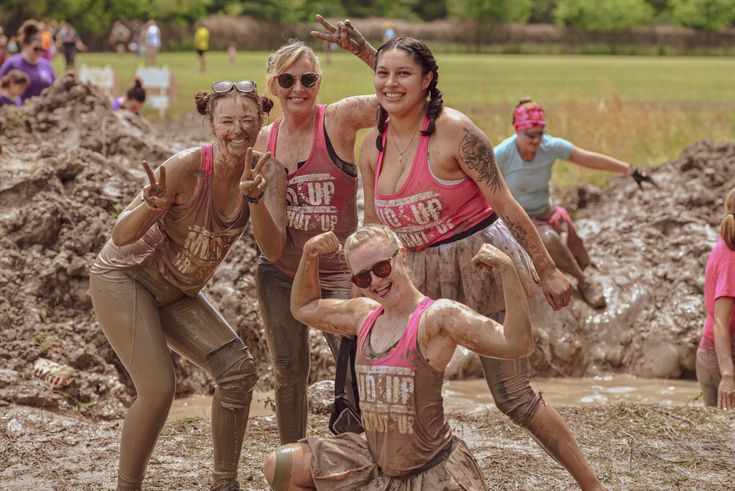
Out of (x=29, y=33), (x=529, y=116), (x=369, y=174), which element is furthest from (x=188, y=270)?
(x=29, y=33)

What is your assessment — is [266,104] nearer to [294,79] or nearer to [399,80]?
[294,79]

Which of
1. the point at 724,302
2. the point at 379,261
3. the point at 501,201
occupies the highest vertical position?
the point at 501,201

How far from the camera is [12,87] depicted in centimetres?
1322

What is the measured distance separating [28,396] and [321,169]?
122 inches

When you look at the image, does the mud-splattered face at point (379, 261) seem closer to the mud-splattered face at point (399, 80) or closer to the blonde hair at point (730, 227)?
the mud-splattered face at point (399, 80)

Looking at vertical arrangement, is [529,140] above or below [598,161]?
above

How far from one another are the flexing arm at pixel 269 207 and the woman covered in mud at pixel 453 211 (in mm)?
477

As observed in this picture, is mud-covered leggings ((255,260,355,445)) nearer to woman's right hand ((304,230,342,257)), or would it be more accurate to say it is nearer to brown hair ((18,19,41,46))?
woman's right hand ((304,230,342,257))

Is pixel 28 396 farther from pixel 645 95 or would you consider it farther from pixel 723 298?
pixel 645 95

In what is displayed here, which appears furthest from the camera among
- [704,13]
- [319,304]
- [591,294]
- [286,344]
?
[704,13]

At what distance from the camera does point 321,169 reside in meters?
5.53

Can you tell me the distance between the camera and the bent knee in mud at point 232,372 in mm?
5293

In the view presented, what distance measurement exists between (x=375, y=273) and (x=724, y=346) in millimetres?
3641

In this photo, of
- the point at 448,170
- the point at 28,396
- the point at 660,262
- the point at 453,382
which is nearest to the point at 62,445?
the point at 28,396
